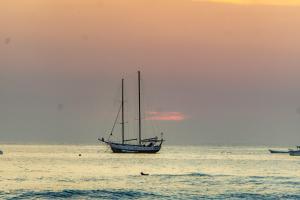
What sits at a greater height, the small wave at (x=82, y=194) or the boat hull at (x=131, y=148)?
the boat hull at (x=131, y=148)

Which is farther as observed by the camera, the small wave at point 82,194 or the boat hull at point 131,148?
the boat hull at point 131,148

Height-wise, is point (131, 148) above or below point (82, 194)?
above

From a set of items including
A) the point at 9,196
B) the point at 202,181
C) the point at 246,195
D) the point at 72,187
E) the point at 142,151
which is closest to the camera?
the point at 9,196

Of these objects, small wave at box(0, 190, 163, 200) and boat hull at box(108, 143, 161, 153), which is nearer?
small wave at box(0, 190, 163, 200)

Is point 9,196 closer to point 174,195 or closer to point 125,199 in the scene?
point 125,199

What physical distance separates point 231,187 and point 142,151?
329ft

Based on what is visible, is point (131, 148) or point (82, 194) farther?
point (131, 148)

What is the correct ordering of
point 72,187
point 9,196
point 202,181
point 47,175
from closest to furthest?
point 9,196 → point 72,187 → point 202,181 → point 47,175

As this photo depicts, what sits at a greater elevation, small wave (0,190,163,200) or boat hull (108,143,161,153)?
boat hull (108,143,161,153)

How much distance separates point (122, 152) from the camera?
183875mm

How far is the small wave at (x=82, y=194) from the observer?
63.5m

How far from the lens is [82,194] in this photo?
216 ft

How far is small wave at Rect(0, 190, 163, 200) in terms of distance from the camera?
63469 mm

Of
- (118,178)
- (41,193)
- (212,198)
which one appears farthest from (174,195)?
(118,178)
